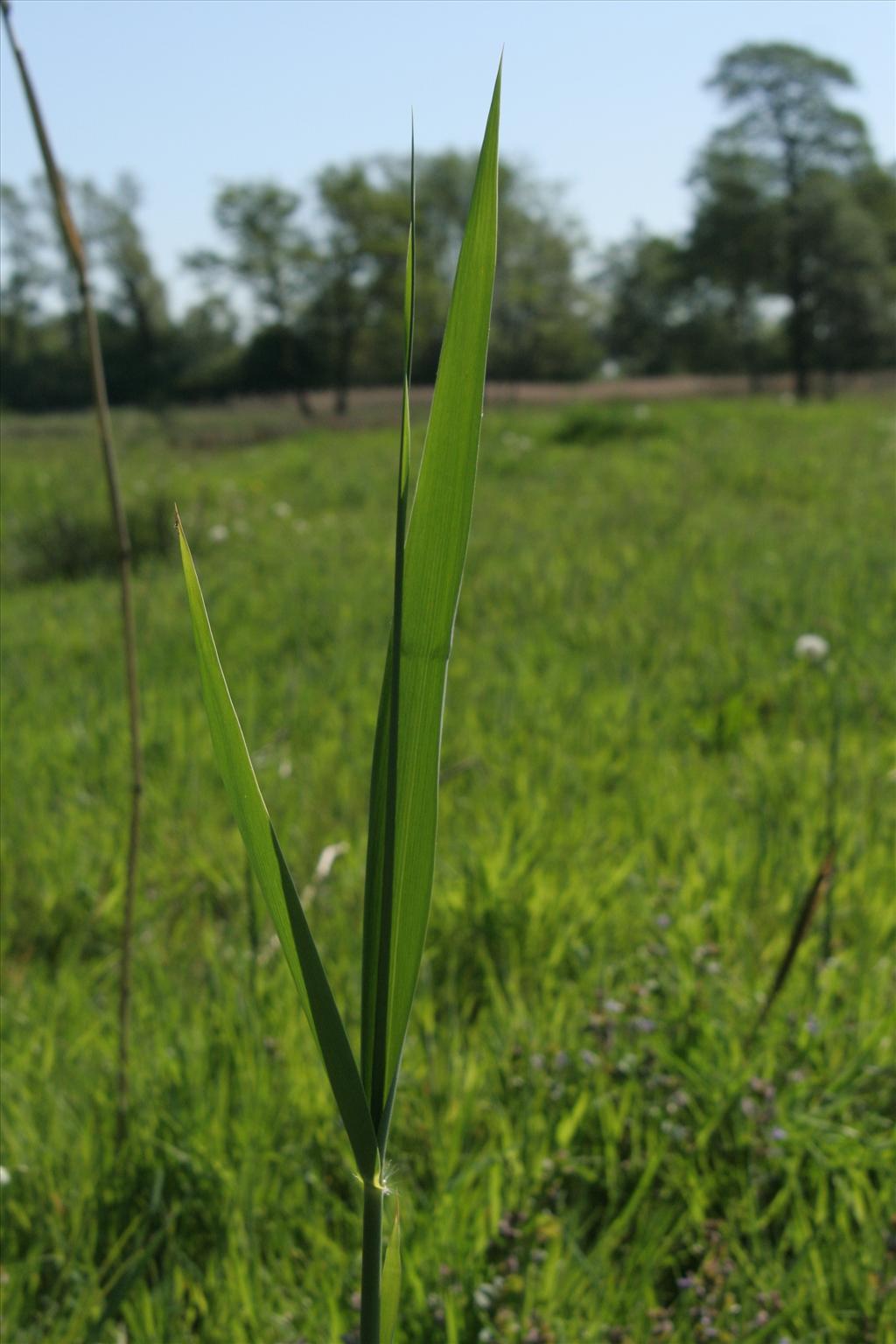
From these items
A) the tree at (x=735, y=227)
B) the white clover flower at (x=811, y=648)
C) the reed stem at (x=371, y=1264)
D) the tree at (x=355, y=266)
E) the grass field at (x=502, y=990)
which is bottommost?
the grass field at (x=502, y=990)

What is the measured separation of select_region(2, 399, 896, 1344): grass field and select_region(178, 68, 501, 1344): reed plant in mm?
505

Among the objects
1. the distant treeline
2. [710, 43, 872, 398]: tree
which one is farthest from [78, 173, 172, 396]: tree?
[710, 43, 872, 398]: tree

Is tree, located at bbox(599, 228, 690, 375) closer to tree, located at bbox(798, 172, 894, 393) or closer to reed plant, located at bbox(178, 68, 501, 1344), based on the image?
tree, located at bbox(798, 172, 894, 393)

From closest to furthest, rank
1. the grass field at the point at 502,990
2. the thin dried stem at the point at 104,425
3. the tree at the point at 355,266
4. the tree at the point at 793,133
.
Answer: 1. the thin dried stem at the point at 104,425
2. the grass field at the point at 502,990
3. the tree at the point at 355,266
4. the tree at the point at 793,133

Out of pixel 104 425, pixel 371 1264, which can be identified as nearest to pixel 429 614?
pixel 371 1264

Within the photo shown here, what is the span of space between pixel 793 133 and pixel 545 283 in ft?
17.1

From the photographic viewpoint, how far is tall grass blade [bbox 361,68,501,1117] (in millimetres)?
261

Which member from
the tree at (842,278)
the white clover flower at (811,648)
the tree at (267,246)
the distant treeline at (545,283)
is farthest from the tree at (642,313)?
the white clover flower at (811,648)

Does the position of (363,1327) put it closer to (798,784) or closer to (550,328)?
(798,784)

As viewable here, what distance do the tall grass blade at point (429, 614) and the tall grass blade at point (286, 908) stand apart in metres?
0.01

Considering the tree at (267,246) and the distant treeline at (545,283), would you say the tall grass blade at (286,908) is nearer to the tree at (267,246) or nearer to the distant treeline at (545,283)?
the distant treeline at (545,283)

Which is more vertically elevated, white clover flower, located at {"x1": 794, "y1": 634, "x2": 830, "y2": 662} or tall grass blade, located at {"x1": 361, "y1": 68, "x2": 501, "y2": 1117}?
tall grass blade, located at {"x1": 361, "y1": 68, "x2": 501, "y2": 1117}

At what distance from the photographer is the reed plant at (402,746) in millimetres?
263

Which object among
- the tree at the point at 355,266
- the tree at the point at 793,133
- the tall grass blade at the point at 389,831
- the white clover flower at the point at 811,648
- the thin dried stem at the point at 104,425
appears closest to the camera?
the tall grass blade at the point at 389,831
